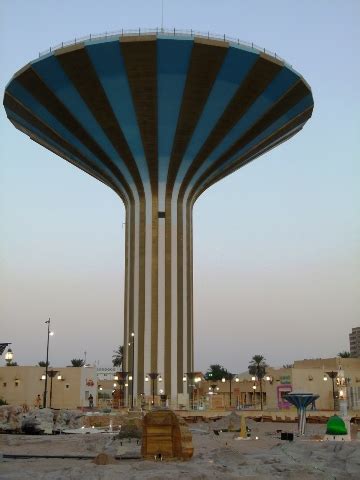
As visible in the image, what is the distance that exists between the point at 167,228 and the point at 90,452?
32030 mm

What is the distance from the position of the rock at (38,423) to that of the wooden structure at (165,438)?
16930 mm

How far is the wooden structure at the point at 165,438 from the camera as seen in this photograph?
65.3 feet

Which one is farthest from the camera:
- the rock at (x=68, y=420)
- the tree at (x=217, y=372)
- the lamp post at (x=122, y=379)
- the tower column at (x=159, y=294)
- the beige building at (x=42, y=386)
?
the tree at (x=217, y=372)

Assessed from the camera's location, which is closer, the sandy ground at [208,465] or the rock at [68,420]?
the sandy ground at [208,465]

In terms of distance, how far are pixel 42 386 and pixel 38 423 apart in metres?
28.9

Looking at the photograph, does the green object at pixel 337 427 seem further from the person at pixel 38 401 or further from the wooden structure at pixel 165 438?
the person at pixel 38 401

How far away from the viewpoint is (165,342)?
2073 inches

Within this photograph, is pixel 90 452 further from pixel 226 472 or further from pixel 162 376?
pixel 162 376

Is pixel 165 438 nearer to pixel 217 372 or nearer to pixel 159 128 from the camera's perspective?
pixel 159 128

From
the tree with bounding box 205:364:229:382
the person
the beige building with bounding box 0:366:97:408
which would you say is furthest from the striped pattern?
the tree with bounding box 205:364:229:382

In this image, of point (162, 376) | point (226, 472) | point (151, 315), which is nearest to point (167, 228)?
point (151, 315)

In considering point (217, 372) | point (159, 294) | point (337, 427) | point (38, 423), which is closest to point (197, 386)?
point (159, 294)

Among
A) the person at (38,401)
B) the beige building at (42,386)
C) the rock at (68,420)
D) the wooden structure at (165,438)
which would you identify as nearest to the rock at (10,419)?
the rock at (68,420)

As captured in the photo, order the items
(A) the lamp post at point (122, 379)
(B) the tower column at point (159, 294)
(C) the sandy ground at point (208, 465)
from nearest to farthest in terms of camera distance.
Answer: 1. (C) the sandy ground at point (208, 465)
2. (B) the tower column at point (159, 294)
3. (A) the lamp post at point (122, 379)
